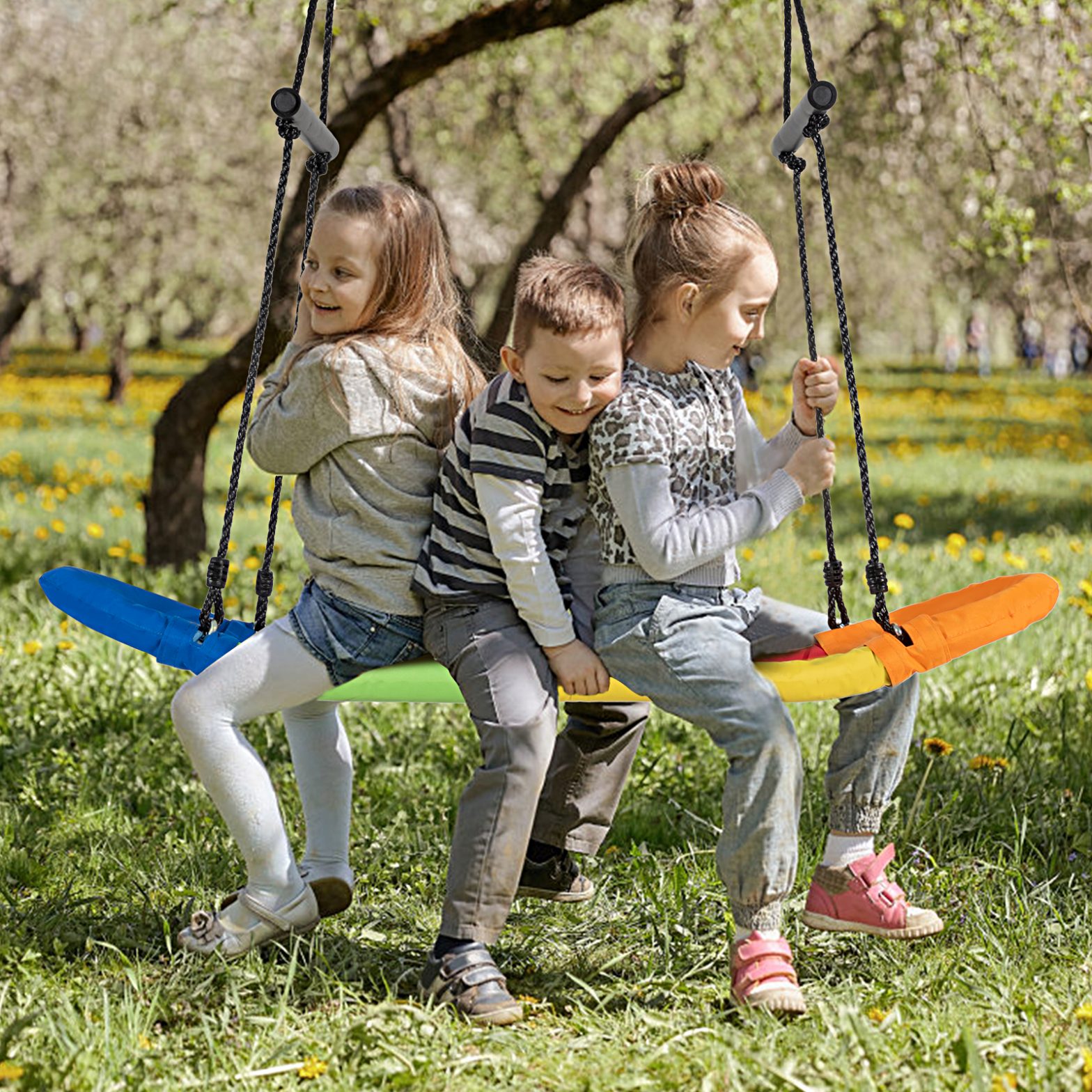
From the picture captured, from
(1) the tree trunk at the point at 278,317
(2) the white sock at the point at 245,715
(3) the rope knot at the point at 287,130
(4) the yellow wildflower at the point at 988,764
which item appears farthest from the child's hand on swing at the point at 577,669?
(1) the tree trunk at the point at 278,317

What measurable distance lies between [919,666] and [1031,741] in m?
1.96

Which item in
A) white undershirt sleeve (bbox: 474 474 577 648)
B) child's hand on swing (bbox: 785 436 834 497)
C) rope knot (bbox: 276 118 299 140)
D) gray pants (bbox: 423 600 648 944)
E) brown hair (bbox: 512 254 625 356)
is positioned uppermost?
rope knot (bbox: 276 118 299 140)

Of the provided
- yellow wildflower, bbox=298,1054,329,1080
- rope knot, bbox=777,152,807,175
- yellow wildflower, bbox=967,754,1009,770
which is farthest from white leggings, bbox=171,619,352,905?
yellow wildflower, bbox=967,754,1009,770

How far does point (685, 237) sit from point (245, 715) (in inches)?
49.1

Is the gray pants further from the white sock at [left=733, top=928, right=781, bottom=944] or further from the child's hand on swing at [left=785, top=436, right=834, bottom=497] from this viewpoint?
the child's hand on swing at [left=785, top=436, right=834, bottom=497]

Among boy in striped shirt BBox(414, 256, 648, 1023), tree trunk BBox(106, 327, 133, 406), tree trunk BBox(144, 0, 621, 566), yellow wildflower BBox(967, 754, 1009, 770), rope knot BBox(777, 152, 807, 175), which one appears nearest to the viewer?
boy in striped shirt BBox(414, 256, 648, 1023)

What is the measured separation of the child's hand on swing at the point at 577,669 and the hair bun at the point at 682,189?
869 millimetres

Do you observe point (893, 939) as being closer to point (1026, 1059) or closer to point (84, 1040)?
point (1026, 1059)

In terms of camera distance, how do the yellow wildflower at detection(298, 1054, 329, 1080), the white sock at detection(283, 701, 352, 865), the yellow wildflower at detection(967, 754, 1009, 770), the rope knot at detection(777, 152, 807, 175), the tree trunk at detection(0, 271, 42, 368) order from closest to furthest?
the yellow wildflower at detection(298, 1054, 329, 1080) < the rope knot at detection(777, 152, 807, 175) < the white sock at detection(283, 701, 352, 865) < the yellow wildflower at detection(967, 754, 1009, 770) < the tree trunk at detection(0, 271, 42, 368)

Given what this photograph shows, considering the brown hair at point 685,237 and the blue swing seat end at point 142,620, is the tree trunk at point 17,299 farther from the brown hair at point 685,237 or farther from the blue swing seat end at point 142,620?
the brown hair at point 685,237

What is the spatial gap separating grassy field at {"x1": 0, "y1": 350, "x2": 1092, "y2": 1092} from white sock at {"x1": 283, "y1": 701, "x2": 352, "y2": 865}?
8.0 inches

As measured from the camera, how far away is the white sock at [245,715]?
296cm

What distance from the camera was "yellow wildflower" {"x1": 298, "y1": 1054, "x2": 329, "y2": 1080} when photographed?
2.71 m

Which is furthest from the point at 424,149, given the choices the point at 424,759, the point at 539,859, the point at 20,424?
the point at 539,859
